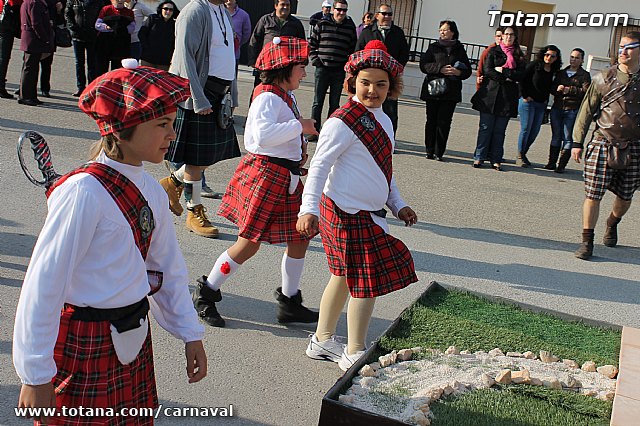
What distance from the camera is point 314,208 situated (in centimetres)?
374

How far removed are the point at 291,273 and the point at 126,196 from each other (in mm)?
2384

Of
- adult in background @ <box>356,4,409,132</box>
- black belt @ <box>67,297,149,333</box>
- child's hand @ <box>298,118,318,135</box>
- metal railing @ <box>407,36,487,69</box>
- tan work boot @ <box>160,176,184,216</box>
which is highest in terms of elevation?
metal railing @ <box>407,36,487,69</box>

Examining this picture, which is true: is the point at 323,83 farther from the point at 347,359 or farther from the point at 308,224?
the point at 308,224

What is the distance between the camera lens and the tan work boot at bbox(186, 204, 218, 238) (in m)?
6.05

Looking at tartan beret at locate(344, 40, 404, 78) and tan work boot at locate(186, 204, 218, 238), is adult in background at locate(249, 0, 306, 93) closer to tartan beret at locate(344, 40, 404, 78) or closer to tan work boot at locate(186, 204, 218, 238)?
tan work boot at locate(186, 204, 218, 238)

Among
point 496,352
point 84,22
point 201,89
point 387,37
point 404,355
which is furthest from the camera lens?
point 84,22

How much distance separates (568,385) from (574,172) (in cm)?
769

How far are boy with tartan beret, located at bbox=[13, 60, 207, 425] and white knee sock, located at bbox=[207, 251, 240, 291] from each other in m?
1.99

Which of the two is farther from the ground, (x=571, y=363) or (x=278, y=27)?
(x=278, y=27)

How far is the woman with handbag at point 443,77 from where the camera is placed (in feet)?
33.0

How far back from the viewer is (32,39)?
10195 mm

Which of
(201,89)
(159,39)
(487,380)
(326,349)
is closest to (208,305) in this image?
(326,349)

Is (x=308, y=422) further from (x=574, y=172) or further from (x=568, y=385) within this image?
(x=574, y=172)

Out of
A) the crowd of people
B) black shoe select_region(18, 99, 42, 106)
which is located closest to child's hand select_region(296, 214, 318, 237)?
the crowd of people
